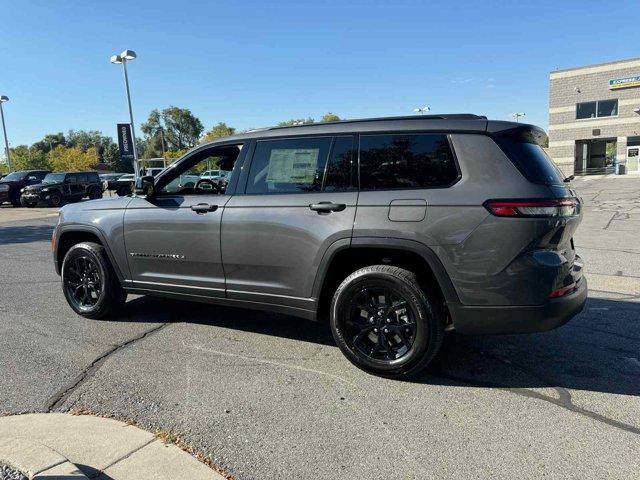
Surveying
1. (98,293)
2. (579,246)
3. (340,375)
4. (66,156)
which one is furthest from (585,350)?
(66,156)

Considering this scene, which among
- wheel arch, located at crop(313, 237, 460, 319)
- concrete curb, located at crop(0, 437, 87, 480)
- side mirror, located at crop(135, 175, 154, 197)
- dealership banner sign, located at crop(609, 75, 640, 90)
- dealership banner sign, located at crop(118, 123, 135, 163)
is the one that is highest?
dealership banner sign, located at crop(609, 75, 640, 90)

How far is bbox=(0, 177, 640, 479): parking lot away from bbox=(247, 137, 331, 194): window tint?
4.67 ft

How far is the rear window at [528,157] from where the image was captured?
10.8 ft

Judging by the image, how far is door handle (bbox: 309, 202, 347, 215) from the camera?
367 cm

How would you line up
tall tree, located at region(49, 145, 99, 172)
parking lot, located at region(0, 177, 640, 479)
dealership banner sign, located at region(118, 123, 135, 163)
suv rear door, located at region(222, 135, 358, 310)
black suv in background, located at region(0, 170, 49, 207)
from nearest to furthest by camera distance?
parking lot, located at region(0, 177, 640, 479), suv rear door, located at region(222, 135, 358, 310), black suv in background, located at region(0, 170, 49, 207), dealership banner sign, located at region(118, 123, 135, 163), tall tree, located at region(49, 145, 99, 172)

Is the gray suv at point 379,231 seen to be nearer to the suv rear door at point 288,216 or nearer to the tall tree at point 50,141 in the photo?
the suv rear door at point 288,216

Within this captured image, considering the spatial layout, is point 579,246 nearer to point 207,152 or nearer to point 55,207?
point 207,152

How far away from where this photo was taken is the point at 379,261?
148 inches

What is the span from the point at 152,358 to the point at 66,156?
7373 cm

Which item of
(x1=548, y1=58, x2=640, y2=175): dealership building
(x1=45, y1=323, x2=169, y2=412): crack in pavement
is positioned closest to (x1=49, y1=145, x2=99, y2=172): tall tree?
(x1=548, y1=58, x2=640, y2=175): dealership building

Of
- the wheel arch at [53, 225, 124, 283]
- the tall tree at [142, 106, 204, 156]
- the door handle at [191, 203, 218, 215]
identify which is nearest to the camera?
the door handle at [191, 203, 218, 215]

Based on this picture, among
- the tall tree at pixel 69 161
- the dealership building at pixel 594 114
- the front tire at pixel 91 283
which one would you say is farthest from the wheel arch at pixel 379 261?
the tall tree at pixel 69 161

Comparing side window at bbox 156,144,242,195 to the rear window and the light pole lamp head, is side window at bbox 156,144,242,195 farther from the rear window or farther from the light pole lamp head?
the light pole lamp head

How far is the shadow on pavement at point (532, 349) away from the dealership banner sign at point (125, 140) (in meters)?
22.0
